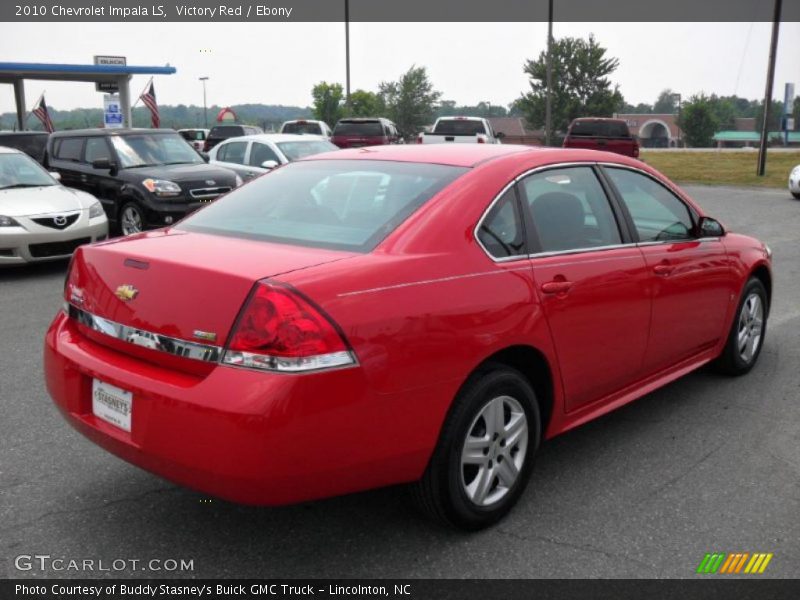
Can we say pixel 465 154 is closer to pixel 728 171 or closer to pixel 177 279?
pixel 177 279

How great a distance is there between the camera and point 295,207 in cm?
368

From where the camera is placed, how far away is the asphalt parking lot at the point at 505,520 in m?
3.06

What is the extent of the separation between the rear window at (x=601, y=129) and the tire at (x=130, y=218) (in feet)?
56.5

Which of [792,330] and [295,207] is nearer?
[295,207]

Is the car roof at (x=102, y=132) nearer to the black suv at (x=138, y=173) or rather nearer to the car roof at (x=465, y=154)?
the black suv at (x=138, y=173)

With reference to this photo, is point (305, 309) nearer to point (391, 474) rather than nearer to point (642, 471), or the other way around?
point (391, 474)

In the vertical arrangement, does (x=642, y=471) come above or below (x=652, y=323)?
below

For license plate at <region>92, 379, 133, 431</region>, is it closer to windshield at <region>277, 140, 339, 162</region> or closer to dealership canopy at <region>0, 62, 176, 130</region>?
windshield at <region>277, 140, 339, 162</region>

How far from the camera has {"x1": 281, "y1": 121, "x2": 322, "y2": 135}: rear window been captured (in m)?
30.3

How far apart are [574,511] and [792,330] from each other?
4102mm

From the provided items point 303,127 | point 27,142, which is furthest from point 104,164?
point 303,127

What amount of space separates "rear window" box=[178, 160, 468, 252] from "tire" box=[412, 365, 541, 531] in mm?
741

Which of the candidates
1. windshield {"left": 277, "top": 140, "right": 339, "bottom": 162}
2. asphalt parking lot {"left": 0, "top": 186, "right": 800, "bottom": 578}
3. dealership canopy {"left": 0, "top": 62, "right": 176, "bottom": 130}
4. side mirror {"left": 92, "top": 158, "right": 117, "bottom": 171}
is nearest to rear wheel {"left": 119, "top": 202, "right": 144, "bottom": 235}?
side mirror {"left": 92, "top": 158, "right": 117, "bottom": 171}

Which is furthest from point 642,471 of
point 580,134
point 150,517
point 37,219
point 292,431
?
point 580,134
